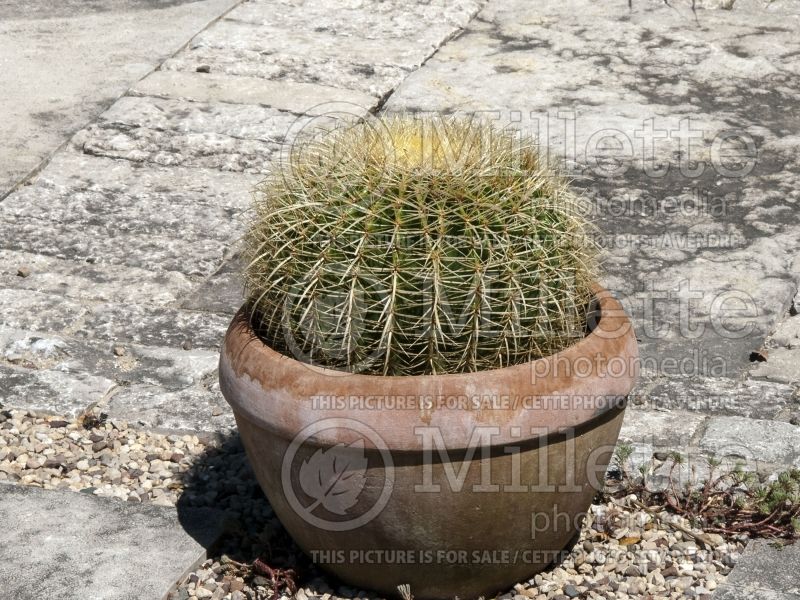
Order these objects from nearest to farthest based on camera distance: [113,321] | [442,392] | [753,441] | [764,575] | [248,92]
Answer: [442,392], [764,575], [753,441], [113,321], [248,92]

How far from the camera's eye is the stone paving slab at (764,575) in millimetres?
3213

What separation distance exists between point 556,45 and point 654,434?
4.01 meters

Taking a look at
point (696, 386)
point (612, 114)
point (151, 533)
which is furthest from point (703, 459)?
point (612, 114)

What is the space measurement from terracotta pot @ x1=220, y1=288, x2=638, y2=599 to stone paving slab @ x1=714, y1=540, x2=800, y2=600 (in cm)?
47

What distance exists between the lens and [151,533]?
348 cm

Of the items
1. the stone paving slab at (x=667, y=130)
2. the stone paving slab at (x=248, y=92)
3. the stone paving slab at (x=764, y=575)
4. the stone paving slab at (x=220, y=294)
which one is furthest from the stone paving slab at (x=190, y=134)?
the stone paving slab at (x=764, y=575)

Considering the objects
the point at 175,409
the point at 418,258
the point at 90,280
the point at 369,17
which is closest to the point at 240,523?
the point at 175,409

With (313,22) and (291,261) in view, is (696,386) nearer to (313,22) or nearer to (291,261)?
(291,261)

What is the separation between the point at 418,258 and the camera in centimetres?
293

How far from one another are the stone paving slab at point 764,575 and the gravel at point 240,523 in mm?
50

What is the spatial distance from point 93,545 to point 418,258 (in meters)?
1.30

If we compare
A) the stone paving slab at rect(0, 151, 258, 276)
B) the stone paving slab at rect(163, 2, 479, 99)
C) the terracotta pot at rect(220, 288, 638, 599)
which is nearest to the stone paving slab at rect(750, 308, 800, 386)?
the terracotta pot at rect(220, 288, 638, 599)

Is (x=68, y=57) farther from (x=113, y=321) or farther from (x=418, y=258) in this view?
(x=418, y=258)

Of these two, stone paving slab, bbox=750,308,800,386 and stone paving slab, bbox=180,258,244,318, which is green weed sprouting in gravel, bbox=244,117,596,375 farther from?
stone paving slab, bbox=180,258,244,318
